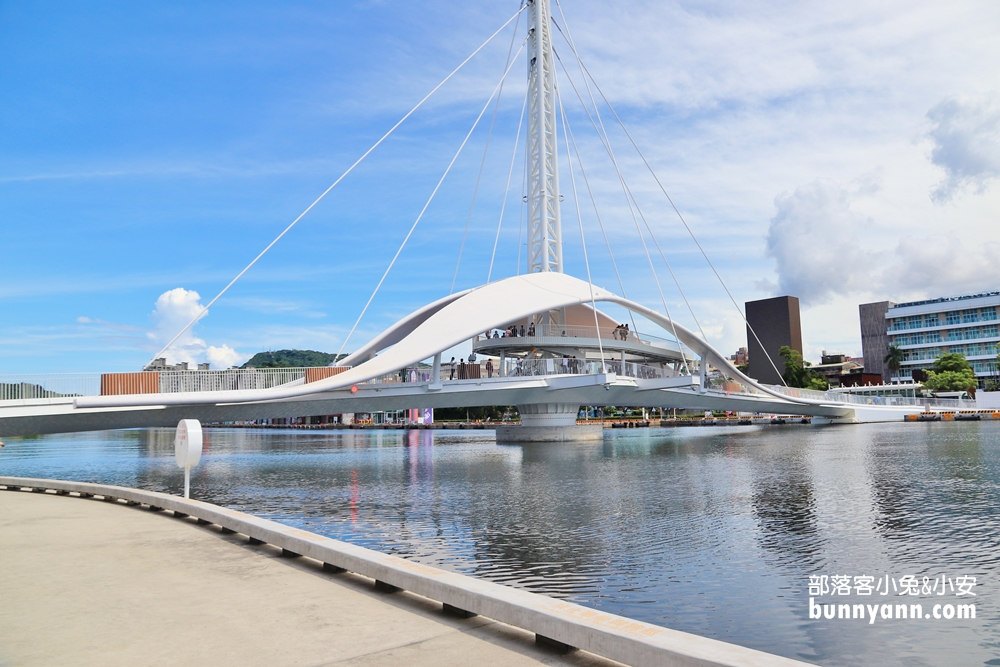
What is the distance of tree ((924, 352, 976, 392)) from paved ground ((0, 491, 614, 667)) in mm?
97493

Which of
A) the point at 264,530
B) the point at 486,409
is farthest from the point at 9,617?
the point at 486,409

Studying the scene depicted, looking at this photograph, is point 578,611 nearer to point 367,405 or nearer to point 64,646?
point 64,646

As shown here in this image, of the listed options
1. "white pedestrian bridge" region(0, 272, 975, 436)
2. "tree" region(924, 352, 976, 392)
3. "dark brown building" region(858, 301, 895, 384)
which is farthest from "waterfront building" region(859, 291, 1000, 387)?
"white pedestrian bridge" region(0, 272, 975, 436)

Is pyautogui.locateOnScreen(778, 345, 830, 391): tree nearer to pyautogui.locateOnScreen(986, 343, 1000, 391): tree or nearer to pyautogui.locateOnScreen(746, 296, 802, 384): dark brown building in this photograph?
pyautogui.locateOnScreen(986, 343, 1000, 391): tree

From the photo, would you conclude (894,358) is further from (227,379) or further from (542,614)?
(542,614)

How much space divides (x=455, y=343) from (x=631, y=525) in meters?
23.3

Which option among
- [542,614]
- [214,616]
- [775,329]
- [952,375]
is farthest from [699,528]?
[775,329]

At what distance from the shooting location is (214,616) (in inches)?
229

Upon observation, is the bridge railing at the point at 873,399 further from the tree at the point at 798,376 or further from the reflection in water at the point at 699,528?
the reflection in water at the point at 699,528

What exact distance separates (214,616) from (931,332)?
11468 centimetres

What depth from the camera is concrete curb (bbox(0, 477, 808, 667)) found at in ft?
13.9

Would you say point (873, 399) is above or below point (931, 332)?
below

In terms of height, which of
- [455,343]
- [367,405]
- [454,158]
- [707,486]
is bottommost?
[707,486]

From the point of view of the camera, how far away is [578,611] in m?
5.14
